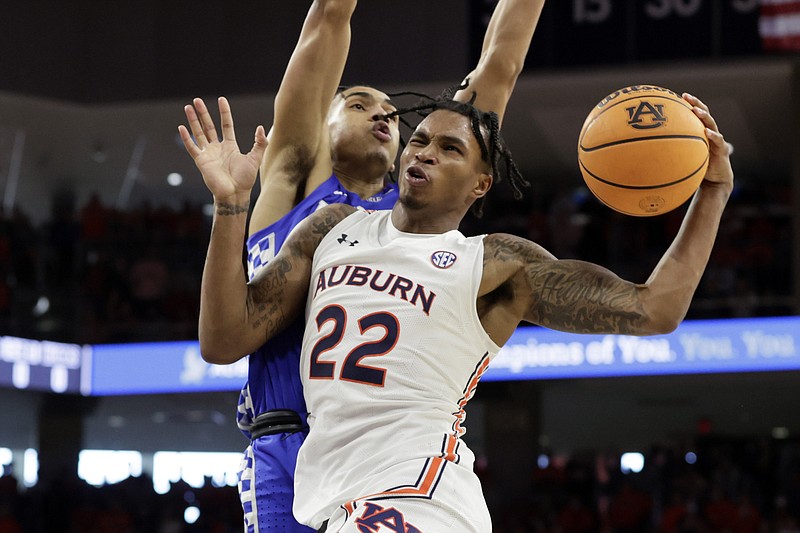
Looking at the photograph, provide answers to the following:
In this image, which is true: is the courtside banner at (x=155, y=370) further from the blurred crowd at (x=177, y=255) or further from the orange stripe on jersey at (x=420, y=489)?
the orange stripe on jersey at (x=420, y=489)

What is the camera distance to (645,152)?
3.44m

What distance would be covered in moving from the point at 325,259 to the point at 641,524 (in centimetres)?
1021

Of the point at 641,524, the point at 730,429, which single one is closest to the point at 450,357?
the point at 641,524

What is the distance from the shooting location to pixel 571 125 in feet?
52.5

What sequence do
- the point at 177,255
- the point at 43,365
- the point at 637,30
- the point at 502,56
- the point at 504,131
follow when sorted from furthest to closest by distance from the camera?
the point at 177,255
the point at 504,131
the point at 43,365
the point at 637,30
the point at 502,56

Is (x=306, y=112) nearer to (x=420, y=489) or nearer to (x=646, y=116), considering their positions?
(x=646, y=116)

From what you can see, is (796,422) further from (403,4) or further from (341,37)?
(341,37)

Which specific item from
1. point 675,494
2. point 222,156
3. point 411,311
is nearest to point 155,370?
point 675,494

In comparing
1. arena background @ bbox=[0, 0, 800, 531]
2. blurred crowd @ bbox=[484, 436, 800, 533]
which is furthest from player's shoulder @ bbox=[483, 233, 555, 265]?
arena background @ bbox=[0, 0, 800, 531]

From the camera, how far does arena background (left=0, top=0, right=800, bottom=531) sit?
1388 cm

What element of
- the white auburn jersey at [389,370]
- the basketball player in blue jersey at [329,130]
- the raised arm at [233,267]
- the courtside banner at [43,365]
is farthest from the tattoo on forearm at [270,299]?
the courtside banner at [43,365]

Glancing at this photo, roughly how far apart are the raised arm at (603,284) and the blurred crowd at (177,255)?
1022cm

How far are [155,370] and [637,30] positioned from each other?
736 cm

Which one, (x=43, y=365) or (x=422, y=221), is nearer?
(x=422, y=221)
